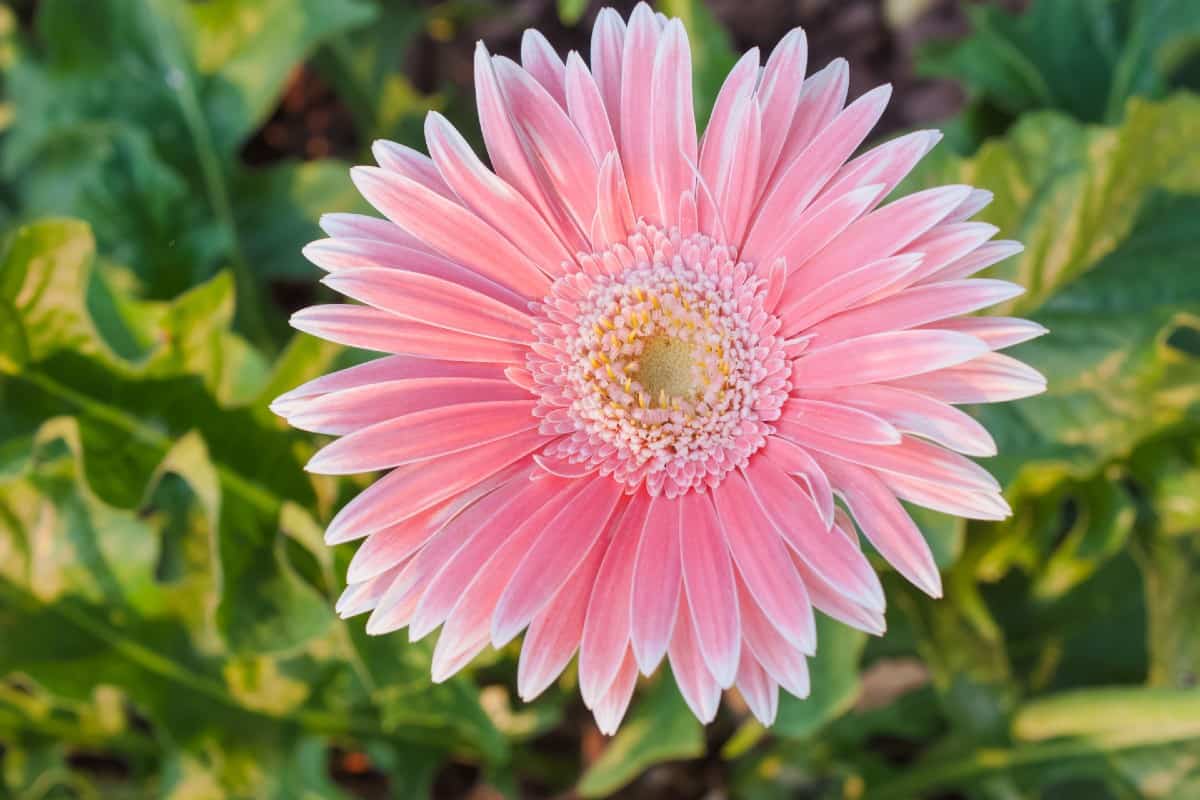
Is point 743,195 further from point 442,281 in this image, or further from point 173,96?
point 173,96

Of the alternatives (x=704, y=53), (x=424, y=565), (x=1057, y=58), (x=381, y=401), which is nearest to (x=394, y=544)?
(x=424, y=565)

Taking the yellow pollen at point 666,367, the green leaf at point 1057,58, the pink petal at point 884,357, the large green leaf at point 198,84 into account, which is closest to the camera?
the pink petal at point 884,357

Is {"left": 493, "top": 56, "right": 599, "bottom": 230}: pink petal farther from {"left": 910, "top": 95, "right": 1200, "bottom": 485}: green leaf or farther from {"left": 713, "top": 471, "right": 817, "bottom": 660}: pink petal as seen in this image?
{"left": 910, "top": 95, "right": 1200, "bottom": 485}: green leaf

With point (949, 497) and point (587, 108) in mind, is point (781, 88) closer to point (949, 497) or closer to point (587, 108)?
point (587, 108)

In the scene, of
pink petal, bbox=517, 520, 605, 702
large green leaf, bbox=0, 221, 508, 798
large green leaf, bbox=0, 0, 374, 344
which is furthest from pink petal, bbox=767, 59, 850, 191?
large green leaf, bbox=0, 0, 374, 344

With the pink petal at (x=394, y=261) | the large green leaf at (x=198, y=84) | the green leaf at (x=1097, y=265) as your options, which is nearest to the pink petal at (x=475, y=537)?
the pink petal at (x=394, y=261)

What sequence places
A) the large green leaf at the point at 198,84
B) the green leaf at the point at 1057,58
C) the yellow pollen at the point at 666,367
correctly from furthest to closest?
the large green leaf at the point at 198,84 < the green leaf at the point at 1057,58 < the yellow pollen at the point at 666,367

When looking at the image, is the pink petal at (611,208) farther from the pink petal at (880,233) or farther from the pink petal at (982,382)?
the pink petal at (982,382)
